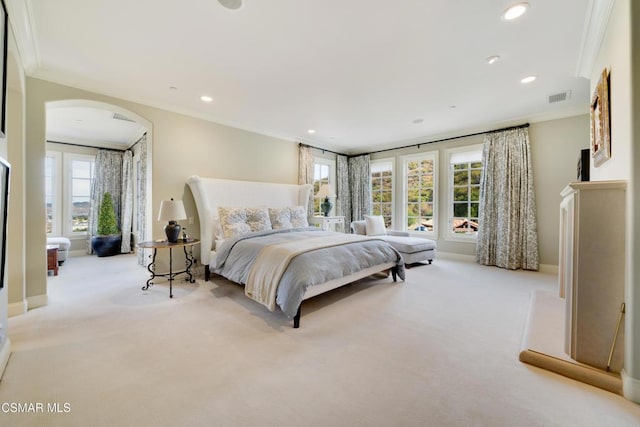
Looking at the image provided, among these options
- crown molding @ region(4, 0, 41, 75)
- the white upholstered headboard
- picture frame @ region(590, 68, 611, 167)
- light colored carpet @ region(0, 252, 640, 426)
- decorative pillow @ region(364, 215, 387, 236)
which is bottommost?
light colored carpet @ region(0, 252, 640, 426)

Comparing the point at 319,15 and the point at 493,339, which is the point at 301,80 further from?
the point at 493,339

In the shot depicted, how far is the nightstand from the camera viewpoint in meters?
5.97

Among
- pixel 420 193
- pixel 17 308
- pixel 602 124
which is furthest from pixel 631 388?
pixel 17 308

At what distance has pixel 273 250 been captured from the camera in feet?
9.68

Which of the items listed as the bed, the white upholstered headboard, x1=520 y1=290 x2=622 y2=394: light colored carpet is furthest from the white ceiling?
x1=520 y1=290 x2=622 y2=394: light colored carpet

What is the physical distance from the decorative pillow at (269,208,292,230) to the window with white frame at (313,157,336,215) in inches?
69.1

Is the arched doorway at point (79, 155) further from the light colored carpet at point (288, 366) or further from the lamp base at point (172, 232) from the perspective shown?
the light colored carpet at point (288, 366)

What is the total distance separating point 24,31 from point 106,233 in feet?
15.8

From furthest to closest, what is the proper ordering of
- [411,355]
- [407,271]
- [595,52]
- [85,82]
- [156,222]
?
[407,271]
[156,222]
[85,82]
[595,52]
[411,355]

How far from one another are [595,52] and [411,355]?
129 inches

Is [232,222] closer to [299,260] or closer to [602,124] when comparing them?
[299,260]

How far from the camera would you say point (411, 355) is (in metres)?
2.04

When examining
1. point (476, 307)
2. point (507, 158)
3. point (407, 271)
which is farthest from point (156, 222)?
point (507, 158)

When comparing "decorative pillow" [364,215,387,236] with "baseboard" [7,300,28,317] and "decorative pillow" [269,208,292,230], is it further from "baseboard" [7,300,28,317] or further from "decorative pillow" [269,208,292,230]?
"baseboard" [7,300,28,317]
